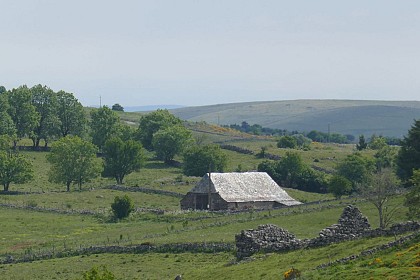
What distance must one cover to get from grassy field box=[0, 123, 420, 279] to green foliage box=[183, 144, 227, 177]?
10.2ft

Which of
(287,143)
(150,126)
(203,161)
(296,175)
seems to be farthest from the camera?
(287,143)

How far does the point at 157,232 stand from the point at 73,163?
4470cm

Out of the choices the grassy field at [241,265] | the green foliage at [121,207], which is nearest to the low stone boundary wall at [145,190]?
the green foliage at [121,207]

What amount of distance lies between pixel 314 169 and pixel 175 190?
105 ft

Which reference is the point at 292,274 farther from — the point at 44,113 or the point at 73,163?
the point at 44,113

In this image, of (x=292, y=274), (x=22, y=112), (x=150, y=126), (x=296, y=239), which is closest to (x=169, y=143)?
(x=150, y=126)

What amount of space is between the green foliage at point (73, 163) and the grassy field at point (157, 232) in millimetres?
2245

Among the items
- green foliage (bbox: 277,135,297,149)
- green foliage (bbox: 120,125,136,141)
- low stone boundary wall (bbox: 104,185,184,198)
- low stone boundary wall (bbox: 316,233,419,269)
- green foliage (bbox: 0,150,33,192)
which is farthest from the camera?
green foliage (bbox: 277,135,297,149)

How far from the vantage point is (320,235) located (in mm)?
45812

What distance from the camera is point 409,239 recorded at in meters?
38.1

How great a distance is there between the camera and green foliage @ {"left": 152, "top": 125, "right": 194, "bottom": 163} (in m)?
152

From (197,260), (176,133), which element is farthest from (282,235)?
(176,133)

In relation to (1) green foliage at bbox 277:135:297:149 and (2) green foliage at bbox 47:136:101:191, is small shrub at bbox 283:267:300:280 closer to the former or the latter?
(2) green foliage at bbox 47:136:101:191

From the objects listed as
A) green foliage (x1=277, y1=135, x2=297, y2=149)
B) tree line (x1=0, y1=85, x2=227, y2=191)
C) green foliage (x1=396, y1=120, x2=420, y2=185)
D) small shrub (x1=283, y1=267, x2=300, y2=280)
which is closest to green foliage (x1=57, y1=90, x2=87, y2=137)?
tree line (x1=0, y1=85, x2=227, y2=191)
